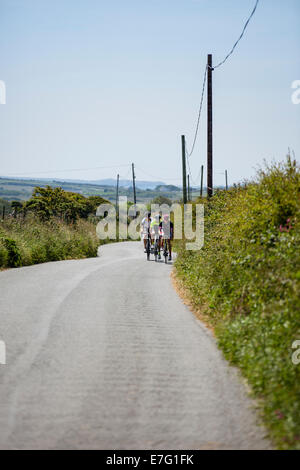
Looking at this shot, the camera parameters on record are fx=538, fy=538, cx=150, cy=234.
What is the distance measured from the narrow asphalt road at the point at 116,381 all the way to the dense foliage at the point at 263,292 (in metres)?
0.26

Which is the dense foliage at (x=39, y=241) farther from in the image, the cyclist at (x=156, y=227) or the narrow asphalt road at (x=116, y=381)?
the narrow asphalt road at (x=116, y=381)

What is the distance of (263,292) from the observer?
7.83 meters

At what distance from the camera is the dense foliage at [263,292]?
5316 millimetres

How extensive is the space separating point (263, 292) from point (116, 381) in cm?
272

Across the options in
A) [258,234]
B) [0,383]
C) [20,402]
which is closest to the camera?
[20,402]

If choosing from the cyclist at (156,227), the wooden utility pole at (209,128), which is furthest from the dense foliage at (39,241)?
the wooden utility pole at (209,128)

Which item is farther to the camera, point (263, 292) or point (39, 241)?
point (39, 241)

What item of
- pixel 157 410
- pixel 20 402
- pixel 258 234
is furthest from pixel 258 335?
pixel 258 234

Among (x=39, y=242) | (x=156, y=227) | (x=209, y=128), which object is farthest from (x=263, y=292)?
(x=39, y=242)

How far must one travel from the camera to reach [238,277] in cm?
923

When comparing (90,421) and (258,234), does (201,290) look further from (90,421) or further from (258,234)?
(90,421)

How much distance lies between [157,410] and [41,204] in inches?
2181

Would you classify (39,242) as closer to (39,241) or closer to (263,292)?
(39,241)
